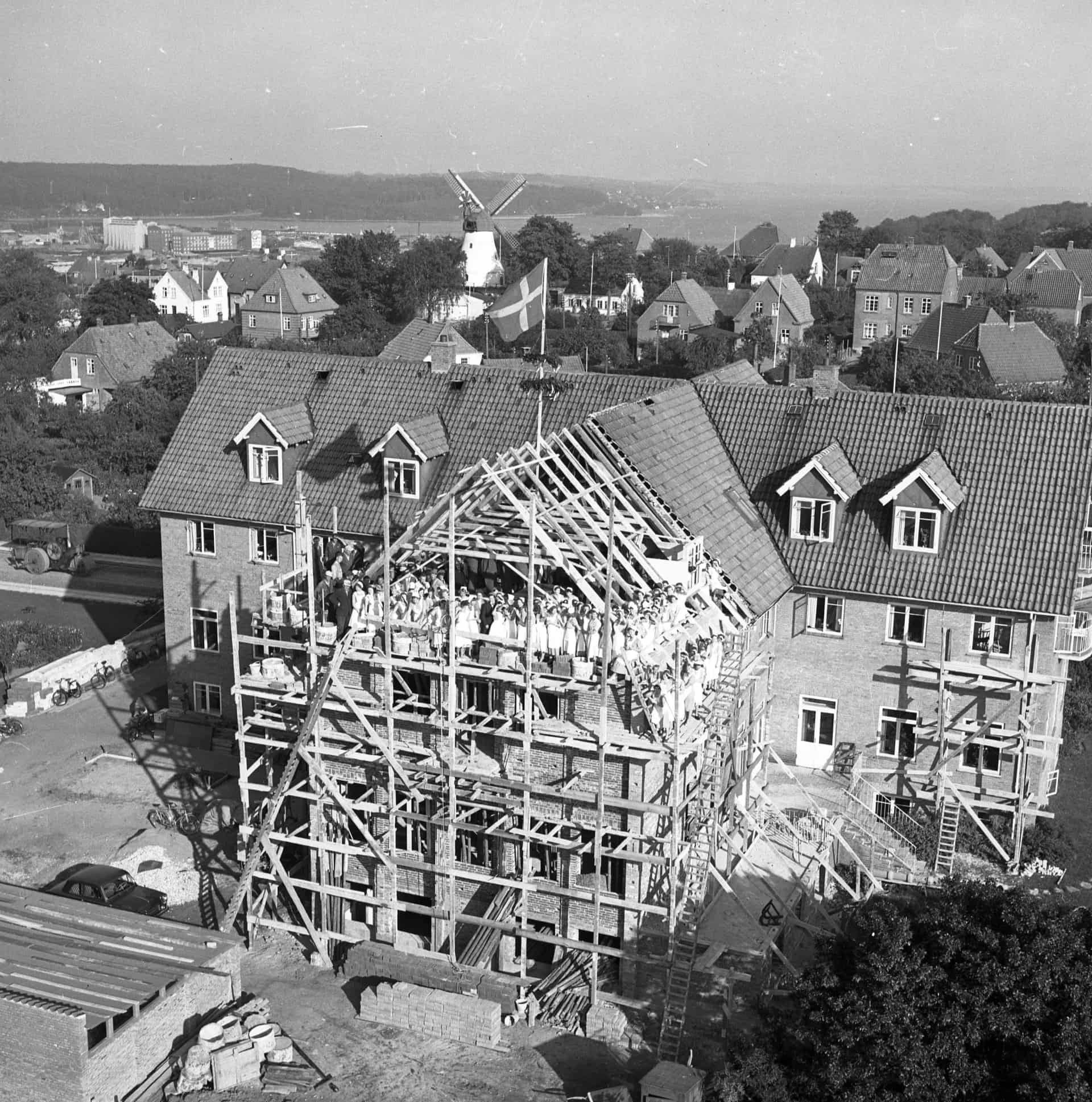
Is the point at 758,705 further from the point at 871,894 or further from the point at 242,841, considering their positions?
the point at 242,841

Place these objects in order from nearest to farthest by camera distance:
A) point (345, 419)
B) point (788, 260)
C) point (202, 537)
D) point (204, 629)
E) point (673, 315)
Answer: point (345, 419) < point (202, 537) < point (204, 629) < point (673, 315) < point (788, 260)

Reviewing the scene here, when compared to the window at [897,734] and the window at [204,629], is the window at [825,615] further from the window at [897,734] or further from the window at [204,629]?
the window at [204,629]

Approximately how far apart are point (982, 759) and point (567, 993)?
13.0 meters

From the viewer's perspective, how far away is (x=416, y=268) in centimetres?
13712

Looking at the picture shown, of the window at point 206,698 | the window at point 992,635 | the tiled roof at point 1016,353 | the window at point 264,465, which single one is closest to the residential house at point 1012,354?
the tiled roof at point 1016,353

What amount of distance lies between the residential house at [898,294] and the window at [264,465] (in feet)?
279

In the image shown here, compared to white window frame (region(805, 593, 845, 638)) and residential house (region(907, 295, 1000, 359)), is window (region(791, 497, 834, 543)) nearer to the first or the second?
white window frame (region(805, 593, 845, 638))

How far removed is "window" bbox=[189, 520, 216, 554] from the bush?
11.7m

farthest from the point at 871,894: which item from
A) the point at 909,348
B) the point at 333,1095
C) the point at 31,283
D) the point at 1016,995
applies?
the point at 31,283

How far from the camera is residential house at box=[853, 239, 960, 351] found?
119562mm

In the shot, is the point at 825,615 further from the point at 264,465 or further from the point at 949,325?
the point at 949,325

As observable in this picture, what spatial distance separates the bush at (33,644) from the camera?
169 ft

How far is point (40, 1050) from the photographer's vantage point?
25.3 meters

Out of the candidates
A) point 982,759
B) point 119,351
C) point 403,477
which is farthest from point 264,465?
point 119,351
